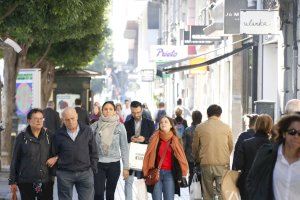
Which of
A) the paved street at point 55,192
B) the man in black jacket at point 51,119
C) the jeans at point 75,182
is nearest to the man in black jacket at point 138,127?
the paved street at point 55,192

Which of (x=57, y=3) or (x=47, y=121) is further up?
(x=57, y=3)

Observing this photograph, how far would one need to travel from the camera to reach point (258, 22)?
20.2 metres

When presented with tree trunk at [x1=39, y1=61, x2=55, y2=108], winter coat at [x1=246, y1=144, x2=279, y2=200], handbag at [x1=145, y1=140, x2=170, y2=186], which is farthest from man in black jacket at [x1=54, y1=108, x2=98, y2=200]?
tree trunk at [x1=39, y1=61, x2=55, y2=108]

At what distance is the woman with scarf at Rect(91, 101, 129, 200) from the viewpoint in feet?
44.8

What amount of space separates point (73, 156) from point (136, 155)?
3.07 meters

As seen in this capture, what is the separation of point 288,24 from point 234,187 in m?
13.2

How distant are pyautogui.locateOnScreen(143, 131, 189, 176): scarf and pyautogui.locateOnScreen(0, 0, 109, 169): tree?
438 cm

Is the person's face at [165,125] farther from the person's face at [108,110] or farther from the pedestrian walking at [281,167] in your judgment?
the pedestrian walking at [281,167]

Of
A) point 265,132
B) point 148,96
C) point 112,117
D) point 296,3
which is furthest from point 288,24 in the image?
point 148,96

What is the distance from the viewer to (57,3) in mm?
16656

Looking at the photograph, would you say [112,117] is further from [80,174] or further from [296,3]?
[296,3]

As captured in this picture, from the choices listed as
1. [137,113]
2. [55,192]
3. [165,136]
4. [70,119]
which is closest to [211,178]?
[165,136]

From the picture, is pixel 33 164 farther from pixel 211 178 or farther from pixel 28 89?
pixel 28 89

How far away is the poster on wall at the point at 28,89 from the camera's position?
1928cm
